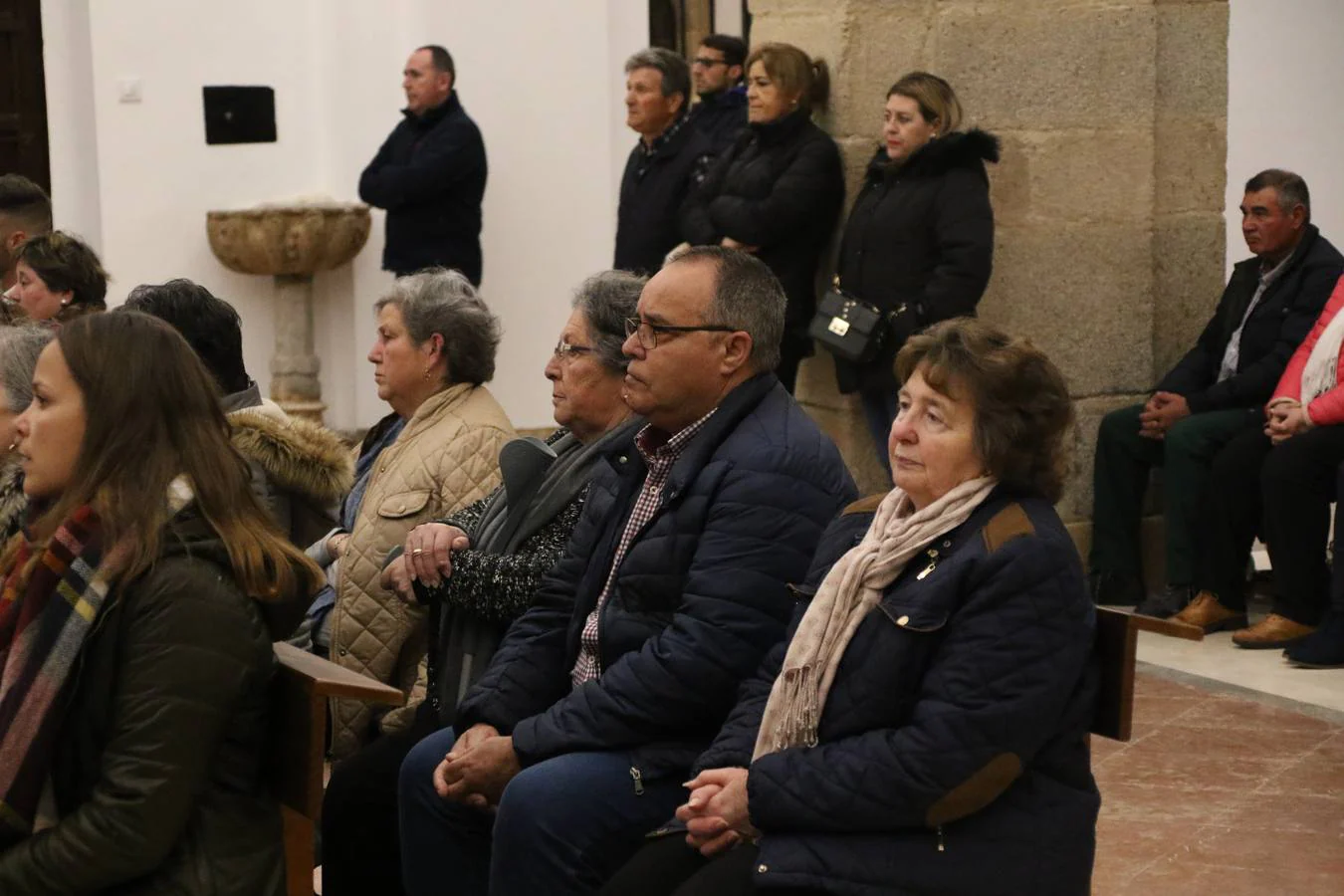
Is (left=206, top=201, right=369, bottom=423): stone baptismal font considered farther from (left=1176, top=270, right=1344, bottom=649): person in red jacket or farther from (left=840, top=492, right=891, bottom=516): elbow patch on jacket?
(left=840, top=492, right=891, bottom=516): elbow patch on jacket

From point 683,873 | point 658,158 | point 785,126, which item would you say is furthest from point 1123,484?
point 683,873

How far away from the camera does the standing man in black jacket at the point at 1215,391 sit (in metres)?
5.99

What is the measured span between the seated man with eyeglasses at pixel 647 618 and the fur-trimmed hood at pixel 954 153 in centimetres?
266

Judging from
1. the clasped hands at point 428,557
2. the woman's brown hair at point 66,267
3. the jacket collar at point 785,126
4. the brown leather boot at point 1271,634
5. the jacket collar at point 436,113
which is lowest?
the brown leather boot at point 1271,634

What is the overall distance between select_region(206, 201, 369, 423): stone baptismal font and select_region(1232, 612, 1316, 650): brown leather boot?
4922 millimetres

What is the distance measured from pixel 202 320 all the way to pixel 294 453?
13.5 inches

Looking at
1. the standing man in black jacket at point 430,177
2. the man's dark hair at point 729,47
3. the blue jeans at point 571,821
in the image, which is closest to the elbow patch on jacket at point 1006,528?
the blue jeans at point 571,821

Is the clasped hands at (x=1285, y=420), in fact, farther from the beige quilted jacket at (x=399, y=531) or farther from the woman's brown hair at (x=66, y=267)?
the woman's brown hair at (x=66, y=267)

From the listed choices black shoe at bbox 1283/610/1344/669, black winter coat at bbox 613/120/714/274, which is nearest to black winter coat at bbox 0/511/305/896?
black shoe at bbox 1283/610/1344/669

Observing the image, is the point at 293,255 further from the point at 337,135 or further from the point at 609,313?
the point at 609,313

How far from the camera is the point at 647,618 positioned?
330 cm

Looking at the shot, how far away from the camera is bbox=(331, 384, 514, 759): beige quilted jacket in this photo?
4055 millimetres

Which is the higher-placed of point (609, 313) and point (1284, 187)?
point (1284, 187)

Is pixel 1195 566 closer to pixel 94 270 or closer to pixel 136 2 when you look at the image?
pixel 94 270
